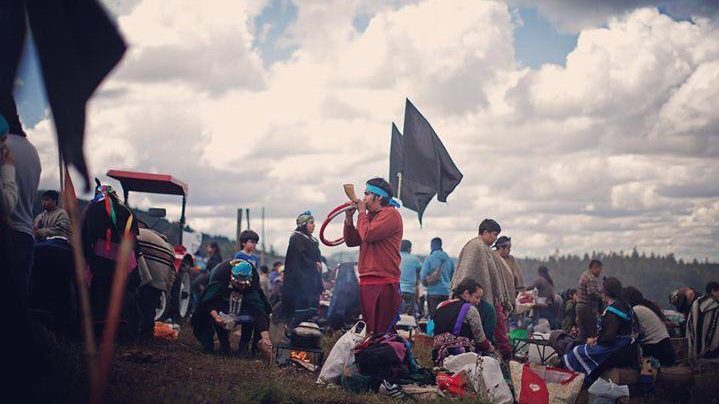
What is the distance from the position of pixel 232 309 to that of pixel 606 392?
4.63 m

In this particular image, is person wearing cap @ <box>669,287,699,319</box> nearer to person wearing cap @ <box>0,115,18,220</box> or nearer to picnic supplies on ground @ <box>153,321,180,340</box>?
picnic supplies on ground @ <box>153,321,180,340</box>

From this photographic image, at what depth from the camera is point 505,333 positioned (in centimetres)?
956

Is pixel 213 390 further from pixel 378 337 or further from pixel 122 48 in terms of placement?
pixel 122 48

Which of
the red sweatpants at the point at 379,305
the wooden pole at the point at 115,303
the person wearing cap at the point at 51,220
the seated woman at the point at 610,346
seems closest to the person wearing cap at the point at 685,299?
the seated woman at the point at 610,346

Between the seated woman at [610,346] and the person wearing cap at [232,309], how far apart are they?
381 centimetres

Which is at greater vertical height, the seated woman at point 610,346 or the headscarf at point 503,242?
the headscarf at point 503,242

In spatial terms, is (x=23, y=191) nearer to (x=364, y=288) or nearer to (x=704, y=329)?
(x=364, y=288)

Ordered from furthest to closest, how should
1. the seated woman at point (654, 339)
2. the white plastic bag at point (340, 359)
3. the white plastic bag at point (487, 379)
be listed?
1. the seated woman at point (654, 339)
2. the white plastic bag at point (340, 359)
3. the white plastic bag at point (487, 379)

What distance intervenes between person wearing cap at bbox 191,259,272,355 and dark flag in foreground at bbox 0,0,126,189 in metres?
6.44

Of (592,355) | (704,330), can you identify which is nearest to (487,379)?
(592,355)

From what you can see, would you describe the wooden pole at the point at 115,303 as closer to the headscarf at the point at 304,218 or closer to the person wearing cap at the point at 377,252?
the person wearing cap at the point at 377,252

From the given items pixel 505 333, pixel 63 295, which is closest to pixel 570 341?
pixel 505 333

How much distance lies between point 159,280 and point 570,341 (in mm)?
5565

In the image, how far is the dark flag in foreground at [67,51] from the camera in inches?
104
